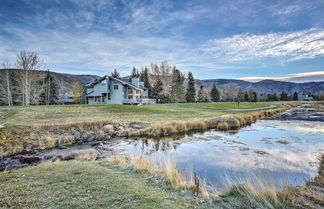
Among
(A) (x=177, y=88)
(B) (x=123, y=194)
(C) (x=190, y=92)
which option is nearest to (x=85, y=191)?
(B) (x=123, y=194)

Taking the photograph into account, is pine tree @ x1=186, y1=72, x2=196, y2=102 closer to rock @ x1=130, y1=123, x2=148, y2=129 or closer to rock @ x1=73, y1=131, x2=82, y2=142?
rock @ x1=130, y1=123, x2=148, y2=129

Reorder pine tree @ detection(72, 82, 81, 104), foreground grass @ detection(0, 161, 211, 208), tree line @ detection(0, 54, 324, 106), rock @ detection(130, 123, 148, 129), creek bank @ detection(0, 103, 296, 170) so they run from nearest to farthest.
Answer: foreground grass @ detection(0, 161, 211, 208) → creek bank @ detection(0, 103, 296, 170) → rock @ detection(130, 123, 148, 129) → tree line @ detection(0, 54, 324, 106) → pine tree @ detection(72, 82, 81, 104)

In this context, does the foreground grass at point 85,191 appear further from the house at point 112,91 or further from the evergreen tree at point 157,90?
the evergreen tree at point 157,90

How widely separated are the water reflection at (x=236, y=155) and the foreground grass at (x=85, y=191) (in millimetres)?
3003

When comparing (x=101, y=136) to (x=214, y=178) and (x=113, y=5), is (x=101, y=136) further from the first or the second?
(x=113, y=5)

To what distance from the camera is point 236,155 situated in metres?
9.98

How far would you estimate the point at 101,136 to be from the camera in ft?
48.1

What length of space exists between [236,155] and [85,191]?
28.6ft

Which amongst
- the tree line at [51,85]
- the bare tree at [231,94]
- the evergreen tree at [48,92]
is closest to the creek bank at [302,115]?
the tree line at [51,85]

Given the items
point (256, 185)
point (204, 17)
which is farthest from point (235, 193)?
point (204, 17)

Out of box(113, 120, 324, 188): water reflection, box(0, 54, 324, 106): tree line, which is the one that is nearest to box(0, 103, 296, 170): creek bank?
box(113, 120, 324, 188): water reflection

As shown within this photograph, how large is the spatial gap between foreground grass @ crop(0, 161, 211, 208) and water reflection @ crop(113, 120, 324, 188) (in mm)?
3003

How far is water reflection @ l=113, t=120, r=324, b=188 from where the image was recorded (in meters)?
7.23

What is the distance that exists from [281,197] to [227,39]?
2231cm
